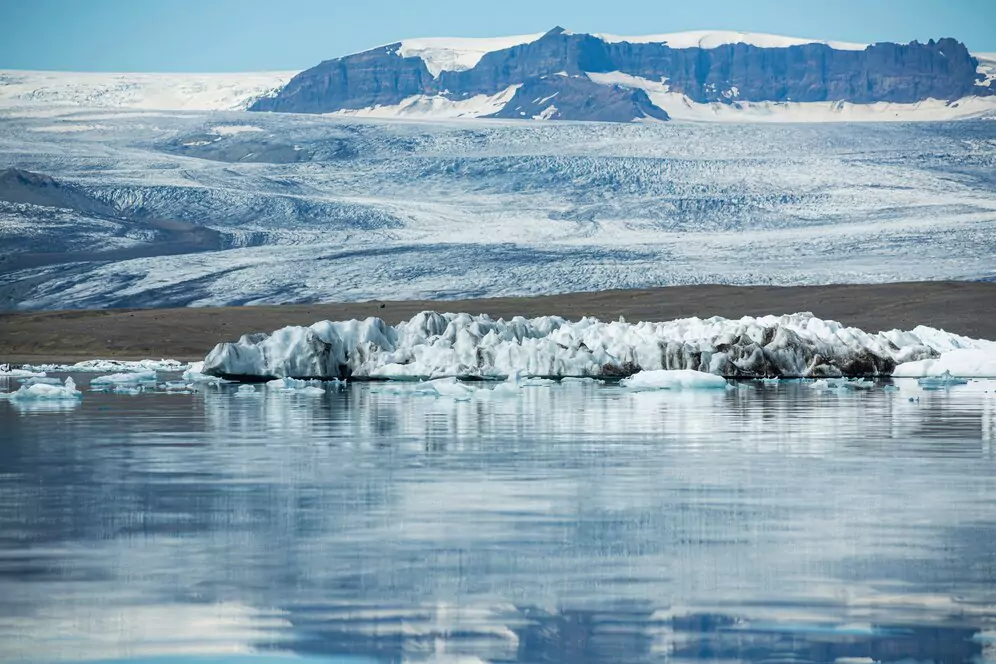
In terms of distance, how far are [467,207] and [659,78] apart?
125 m

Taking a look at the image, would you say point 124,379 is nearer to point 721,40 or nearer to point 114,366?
point 114,366

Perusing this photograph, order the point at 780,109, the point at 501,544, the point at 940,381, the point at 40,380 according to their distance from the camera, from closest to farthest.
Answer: the point at 501,544, the point at 940,381, the point at 40,380, the point at 780,109

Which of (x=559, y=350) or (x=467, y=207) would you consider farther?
(x=467, y=207)

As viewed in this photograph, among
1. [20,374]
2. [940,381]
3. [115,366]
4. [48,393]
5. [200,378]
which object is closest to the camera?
[48,393]

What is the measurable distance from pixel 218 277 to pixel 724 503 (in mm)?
44113

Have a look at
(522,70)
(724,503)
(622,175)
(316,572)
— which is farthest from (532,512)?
(522,70)

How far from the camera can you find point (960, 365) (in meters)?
26.2

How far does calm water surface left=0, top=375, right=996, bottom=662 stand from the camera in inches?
212

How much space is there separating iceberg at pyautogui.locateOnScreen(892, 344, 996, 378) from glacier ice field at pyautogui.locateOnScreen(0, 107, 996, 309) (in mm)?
20878

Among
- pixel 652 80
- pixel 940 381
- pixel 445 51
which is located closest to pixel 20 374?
pixel 940 381

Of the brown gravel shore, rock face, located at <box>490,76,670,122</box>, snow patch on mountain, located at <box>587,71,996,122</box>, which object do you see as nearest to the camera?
the brown gravel shore

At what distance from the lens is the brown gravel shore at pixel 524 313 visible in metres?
37.9

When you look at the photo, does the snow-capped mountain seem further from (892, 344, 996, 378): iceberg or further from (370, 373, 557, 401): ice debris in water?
(370, 373, 557, 401): ice debris in water

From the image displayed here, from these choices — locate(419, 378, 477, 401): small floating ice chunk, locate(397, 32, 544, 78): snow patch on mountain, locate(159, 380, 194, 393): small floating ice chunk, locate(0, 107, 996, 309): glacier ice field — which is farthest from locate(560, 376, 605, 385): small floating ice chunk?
locate(397, 32, 544, 78): snow patch on mountain
